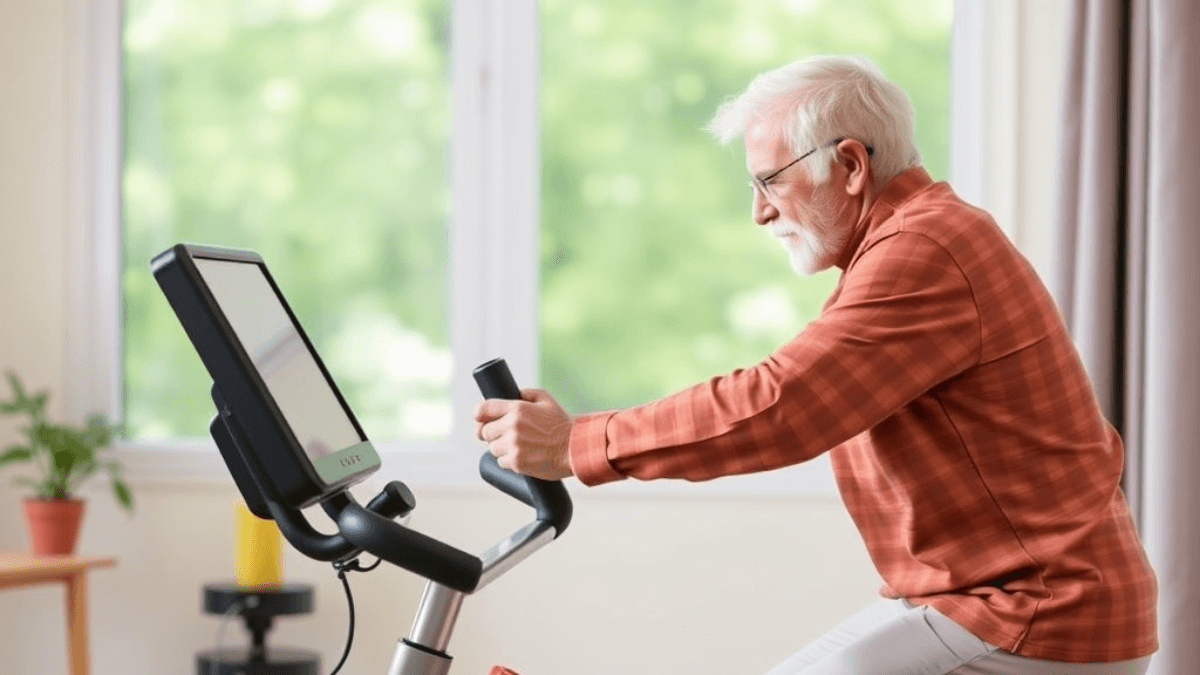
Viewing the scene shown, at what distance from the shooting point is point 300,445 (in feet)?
3.93

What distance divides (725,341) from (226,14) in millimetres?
1426

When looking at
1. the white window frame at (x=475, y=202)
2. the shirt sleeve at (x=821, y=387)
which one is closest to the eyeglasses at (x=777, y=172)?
the shirt sleeve at (x=821, y=387)

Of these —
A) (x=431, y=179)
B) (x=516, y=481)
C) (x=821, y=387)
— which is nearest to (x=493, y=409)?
(x=516, y=481)

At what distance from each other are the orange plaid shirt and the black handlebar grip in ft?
0.37

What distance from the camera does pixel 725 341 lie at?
10.3 feet

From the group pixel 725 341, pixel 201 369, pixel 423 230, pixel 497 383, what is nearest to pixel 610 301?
pixel 725 341

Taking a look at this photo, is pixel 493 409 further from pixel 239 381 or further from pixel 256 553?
pixel 256 553

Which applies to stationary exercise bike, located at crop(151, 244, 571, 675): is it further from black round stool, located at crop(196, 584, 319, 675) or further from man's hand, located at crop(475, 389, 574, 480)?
black round stool, located at crop(196, 584, 319, 675)

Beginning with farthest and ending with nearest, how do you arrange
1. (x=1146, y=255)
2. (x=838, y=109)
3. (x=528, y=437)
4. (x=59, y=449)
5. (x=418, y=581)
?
(x=418, y=581), (x=59, y=449), (x=1146, y=255), (x=838, y=109), (x=528, y=437)

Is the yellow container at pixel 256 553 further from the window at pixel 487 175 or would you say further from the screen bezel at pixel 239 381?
the screen bezel at pixel 239 381

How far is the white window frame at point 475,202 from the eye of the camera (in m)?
2.99

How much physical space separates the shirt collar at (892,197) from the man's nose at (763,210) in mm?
92

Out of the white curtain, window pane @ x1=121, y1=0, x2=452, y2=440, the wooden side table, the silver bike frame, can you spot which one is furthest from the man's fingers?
window pane @ x1=121, y1=0, x2=452, y2=440

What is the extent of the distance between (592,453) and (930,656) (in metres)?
0.38
